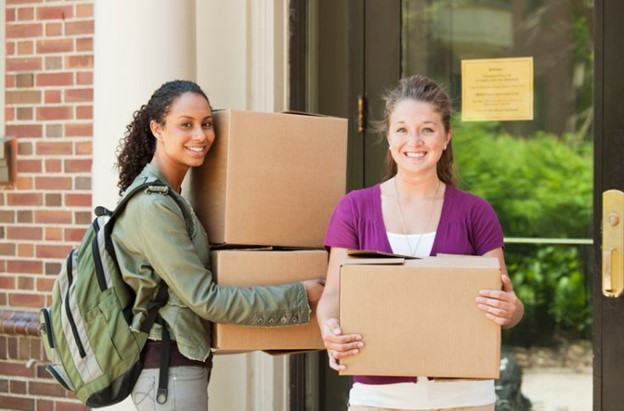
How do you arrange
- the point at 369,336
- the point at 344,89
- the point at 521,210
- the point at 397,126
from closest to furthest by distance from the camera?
the point at 369,336 < the point at 397,126 < the point at 521,210 < the point at 344,89

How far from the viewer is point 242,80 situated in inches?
160

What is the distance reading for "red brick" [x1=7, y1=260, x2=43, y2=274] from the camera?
14.5ft

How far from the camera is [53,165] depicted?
4371mm

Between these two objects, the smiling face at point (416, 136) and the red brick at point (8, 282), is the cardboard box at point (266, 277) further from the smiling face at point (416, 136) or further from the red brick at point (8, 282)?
the red brick at point (8, 282)

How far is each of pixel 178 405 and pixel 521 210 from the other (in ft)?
6.17

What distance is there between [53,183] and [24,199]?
190 mm

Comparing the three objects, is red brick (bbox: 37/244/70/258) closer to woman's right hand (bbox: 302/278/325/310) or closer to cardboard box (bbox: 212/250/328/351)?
cardboard box (bbox: 212/250/328/351)

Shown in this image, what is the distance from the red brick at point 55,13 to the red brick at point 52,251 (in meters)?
1.03

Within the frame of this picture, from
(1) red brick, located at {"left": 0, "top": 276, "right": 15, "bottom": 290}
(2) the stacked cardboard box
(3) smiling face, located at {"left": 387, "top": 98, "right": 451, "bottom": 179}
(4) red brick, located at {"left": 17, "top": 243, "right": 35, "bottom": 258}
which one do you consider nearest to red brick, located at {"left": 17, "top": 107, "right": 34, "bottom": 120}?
(4) red brick, located at {"left": 17, "top": 243, "right": 35, "bottom": 258}

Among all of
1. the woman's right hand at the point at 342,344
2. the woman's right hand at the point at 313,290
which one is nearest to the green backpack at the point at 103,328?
the woman's right hand at the point at 313,290

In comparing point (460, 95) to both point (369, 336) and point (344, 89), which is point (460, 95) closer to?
point (344, 89)

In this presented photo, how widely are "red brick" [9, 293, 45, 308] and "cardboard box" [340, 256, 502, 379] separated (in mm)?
2434

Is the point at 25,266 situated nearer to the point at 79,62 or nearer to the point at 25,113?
the point at 25,113

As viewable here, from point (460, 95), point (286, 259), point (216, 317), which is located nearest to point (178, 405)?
point (216, 317)
